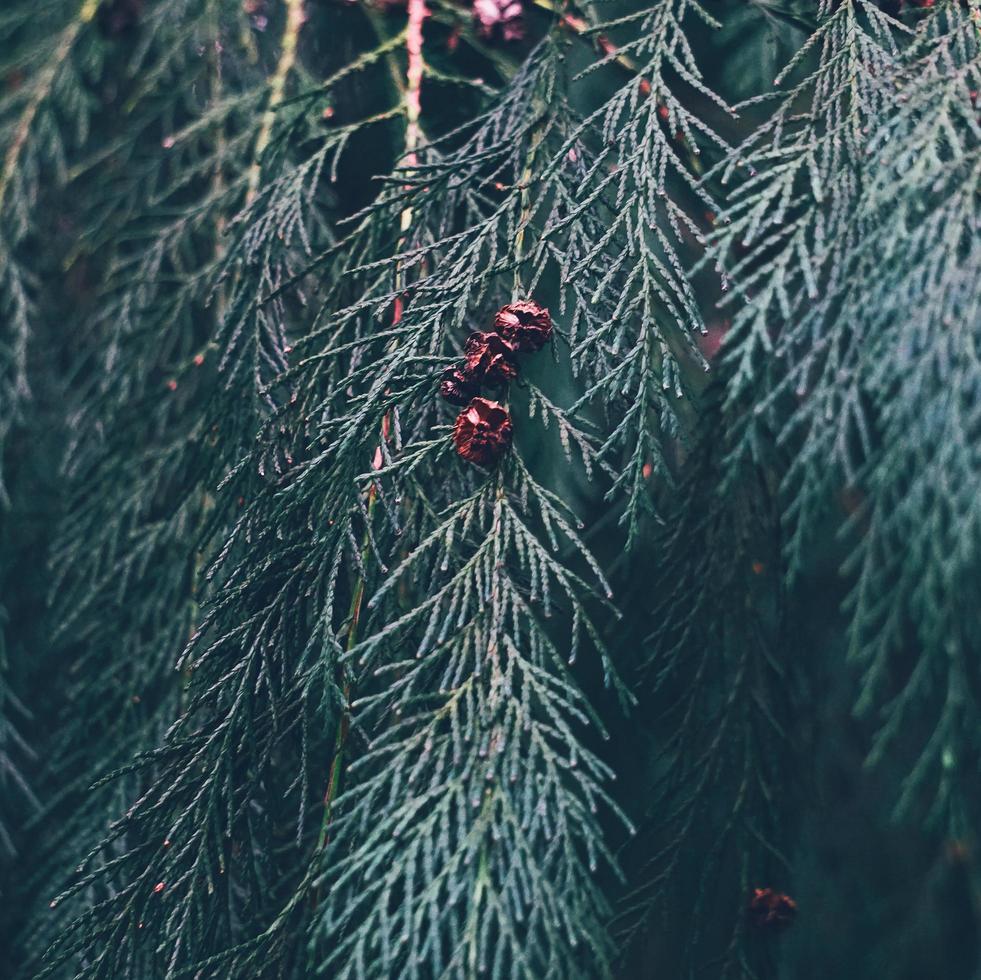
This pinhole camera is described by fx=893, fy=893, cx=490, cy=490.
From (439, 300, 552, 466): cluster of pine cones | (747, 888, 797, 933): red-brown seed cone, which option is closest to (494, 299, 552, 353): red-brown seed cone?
(439, 300, 552, 466): cluster of pine cones

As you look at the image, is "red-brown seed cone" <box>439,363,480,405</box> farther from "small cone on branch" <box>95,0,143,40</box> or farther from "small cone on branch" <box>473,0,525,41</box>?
"small cone on branch" <box>95,0,143,40</box>

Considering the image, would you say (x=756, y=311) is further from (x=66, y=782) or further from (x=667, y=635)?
(x=66, y=782)

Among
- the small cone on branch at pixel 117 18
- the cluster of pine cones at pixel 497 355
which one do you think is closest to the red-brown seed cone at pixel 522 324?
the cluster of pine cones at pixel 497 355

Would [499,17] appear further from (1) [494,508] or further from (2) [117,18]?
(1) [494,508]

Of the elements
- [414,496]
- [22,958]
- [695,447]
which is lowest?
[22,958]

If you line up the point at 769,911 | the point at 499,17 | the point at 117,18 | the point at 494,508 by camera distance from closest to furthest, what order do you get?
the point at 494,508 → the point at 769,911 → the point at 499,17 → the point at 117,18

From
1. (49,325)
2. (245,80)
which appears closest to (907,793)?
(245,80)

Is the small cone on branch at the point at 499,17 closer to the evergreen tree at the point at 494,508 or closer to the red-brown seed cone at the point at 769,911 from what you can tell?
the evergreen tree at the point at 494,508

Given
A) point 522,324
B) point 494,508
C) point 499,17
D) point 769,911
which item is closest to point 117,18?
point 499,17
